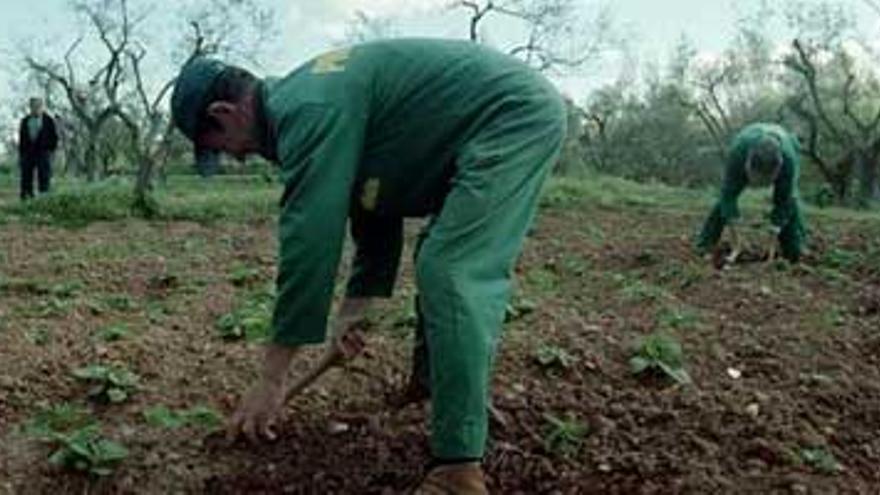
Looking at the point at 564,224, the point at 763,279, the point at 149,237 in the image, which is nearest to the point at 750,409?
the point at 763,279

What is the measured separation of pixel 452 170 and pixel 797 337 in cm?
254

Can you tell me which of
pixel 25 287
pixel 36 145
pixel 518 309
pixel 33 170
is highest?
pixel 518 309

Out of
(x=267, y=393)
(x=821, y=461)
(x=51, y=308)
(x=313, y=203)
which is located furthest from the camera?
(x=51, y=308)

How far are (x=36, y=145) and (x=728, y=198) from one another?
30.2ft

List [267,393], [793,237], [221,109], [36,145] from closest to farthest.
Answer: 1. [221,109]
2. [267,393]
3. [793,237]
4. [36,145]

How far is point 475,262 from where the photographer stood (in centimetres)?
268

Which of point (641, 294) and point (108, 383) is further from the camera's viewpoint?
point (641, 294)

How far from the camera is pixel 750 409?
385 centimetres

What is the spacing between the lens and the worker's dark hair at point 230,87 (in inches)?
110

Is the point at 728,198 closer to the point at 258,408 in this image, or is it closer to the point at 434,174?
the point at 434,174

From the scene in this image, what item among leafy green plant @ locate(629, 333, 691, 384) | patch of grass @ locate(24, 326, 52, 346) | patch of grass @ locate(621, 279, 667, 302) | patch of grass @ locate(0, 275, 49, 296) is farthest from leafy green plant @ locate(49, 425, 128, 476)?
patch of grass @ locate(621, 279, 667, 302)

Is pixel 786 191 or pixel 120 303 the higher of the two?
pixel 786 191

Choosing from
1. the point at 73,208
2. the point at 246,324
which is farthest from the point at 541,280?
the point at 73,208

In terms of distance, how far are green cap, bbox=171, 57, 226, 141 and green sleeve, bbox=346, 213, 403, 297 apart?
2.15 ft
